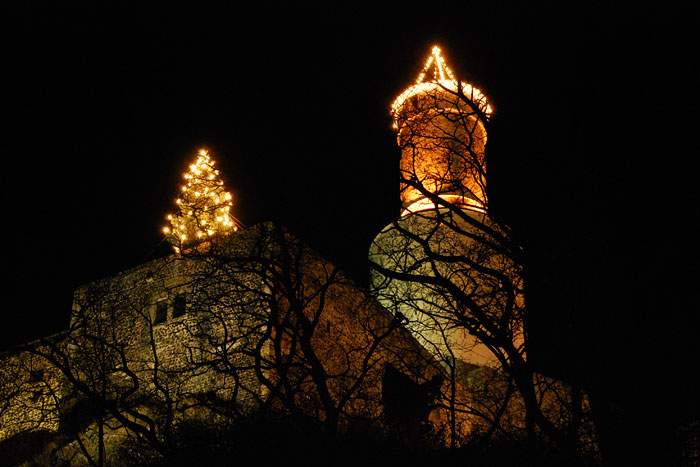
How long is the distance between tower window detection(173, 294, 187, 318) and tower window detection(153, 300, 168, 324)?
A: 252 millimetres

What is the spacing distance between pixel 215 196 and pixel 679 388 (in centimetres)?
1248

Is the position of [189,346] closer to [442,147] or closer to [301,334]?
[301,334]

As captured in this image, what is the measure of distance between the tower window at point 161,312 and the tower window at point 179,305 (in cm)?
25

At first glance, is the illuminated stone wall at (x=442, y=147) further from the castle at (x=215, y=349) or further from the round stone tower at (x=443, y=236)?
the castle at (x=215, y=349)

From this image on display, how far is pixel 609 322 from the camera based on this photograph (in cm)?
795

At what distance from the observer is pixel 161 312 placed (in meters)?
15.2

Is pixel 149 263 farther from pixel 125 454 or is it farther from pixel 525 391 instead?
pixel 525 391

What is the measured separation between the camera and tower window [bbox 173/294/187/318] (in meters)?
14.8

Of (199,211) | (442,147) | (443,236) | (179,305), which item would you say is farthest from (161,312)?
(442,147)

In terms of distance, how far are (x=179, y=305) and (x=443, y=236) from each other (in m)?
7.05

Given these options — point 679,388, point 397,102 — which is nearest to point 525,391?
point 679,388

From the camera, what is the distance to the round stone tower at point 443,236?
801cm

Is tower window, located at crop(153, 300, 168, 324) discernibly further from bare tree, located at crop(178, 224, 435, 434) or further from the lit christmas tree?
the lit christmas tree

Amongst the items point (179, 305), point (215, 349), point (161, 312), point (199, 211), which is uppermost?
point (199, 211)
